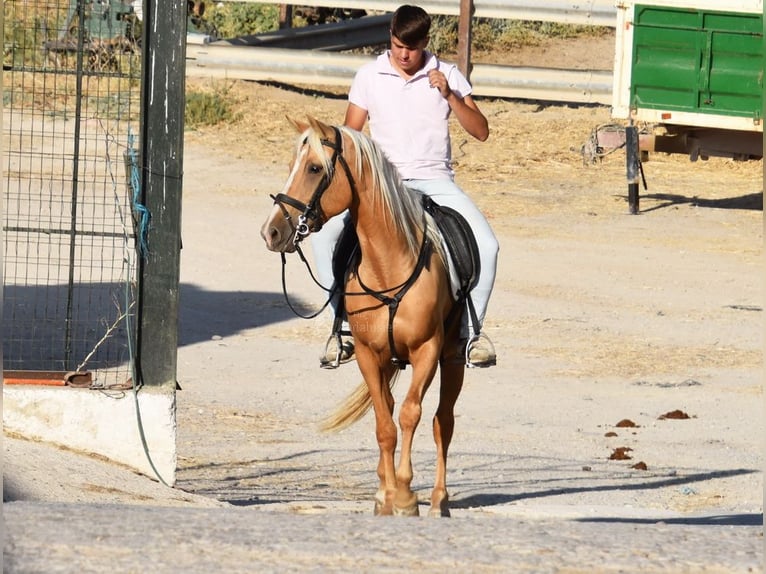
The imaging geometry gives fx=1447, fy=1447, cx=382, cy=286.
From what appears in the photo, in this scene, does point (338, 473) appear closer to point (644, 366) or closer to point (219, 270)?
point (644, 366)

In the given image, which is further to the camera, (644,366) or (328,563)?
(644,366)

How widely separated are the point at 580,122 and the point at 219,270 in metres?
7.87

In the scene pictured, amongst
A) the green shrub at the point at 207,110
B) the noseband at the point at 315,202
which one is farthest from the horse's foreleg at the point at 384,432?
the green shrub at the point at 207,110

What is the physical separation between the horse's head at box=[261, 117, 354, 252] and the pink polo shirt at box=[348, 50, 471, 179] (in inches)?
22.3

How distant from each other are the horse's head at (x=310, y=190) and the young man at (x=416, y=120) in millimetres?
543

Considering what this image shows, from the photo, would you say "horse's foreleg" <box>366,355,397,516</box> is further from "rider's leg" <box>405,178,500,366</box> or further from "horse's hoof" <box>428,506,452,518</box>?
"rider's leg" <box>405,178,500,366</box>

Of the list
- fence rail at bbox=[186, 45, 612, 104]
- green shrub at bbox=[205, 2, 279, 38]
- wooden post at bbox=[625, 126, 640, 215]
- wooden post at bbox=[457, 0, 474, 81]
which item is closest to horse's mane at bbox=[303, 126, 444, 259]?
wooden post at bbox=[625, 126, 640, 215]

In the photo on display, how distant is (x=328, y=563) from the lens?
493 cm

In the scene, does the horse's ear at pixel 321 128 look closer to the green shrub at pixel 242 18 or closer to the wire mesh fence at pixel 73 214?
the wire mesh fence at pixel 73 214

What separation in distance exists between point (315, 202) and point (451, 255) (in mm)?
994

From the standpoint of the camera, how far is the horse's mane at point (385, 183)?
7031 mm

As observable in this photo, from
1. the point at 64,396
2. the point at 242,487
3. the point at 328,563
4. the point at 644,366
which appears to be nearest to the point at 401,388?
the point at 644,366

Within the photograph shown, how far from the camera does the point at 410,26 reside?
7.46 meters

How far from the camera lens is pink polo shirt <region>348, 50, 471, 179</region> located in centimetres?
760
